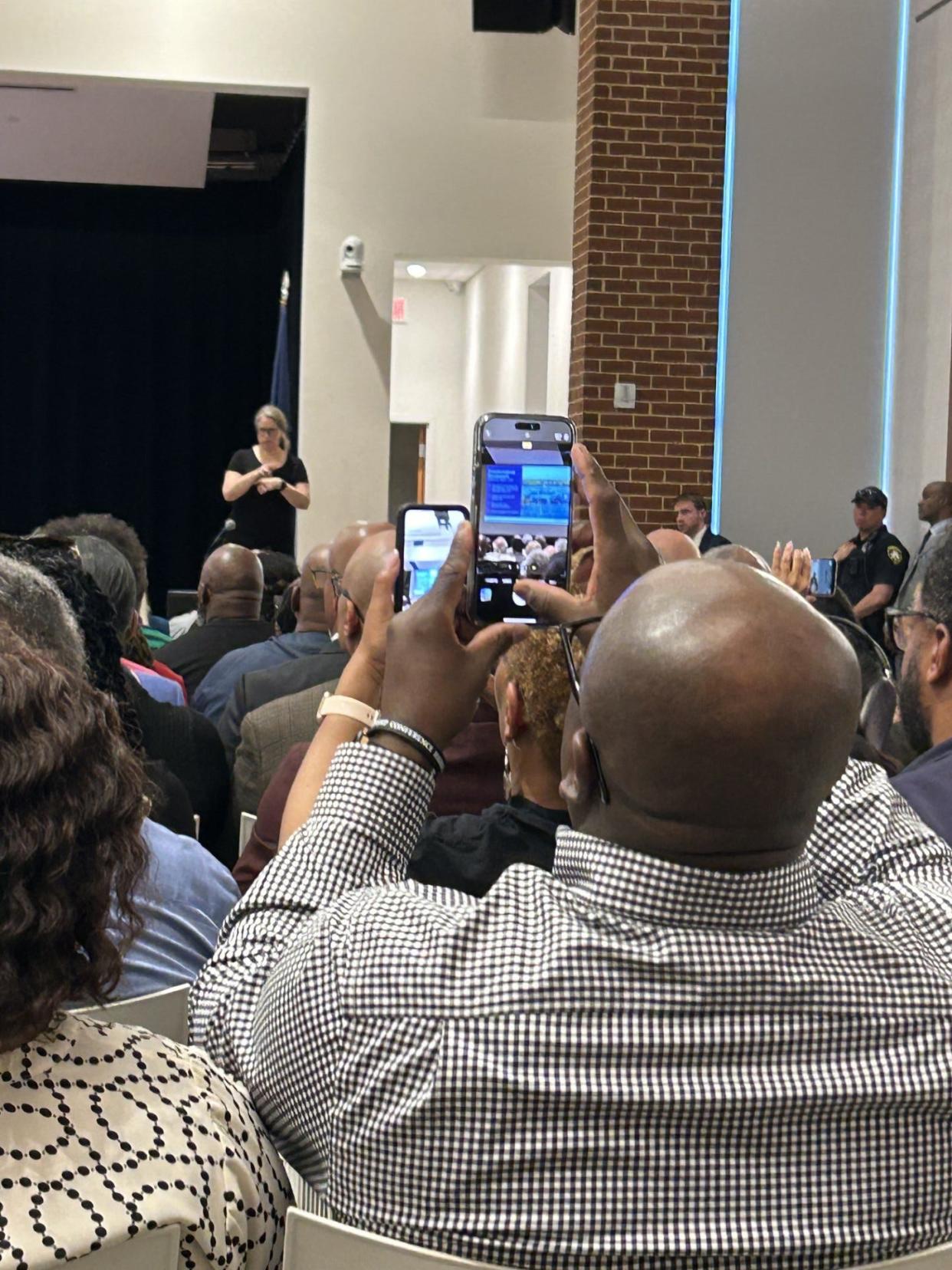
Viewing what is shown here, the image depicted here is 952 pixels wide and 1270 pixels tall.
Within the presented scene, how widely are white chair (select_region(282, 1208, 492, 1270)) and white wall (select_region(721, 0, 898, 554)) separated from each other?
7.54 m

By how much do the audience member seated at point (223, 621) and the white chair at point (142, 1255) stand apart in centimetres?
337

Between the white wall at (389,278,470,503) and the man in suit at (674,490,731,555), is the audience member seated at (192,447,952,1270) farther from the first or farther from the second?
the white wall at (389,278,470,503)

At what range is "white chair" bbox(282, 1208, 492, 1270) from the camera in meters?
0.96

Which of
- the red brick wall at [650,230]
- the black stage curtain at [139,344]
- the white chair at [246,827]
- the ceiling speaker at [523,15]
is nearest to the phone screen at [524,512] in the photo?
the white chair at [246,827]

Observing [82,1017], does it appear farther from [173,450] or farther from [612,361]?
[173,450]

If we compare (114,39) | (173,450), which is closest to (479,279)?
(173,450)

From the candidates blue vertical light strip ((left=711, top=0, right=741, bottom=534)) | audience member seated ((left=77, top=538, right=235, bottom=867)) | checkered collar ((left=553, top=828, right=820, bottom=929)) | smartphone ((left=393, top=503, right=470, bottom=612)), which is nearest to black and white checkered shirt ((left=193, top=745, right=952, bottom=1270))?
checkered collar ((left=553, top=828, right=820, bottom=929))

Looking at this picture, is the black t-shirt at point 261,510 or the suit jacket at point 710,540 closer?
the suit jacket at point 710,540

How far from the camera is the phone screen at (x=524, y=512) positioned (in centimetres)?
148

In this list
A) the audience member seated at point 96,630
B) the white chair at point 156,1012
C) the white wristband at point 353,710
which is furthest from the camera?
the audience member seated at point 96,630

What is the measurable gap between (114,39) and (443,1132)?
8861mm

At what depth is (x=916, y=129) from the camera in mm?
8352

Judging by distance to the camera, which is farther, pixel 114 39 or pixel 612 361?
pixel 114 39

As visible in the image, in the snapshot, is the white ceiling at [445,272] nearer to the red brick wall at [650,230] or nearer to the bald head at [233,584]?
the red brick wall at [650,230]
